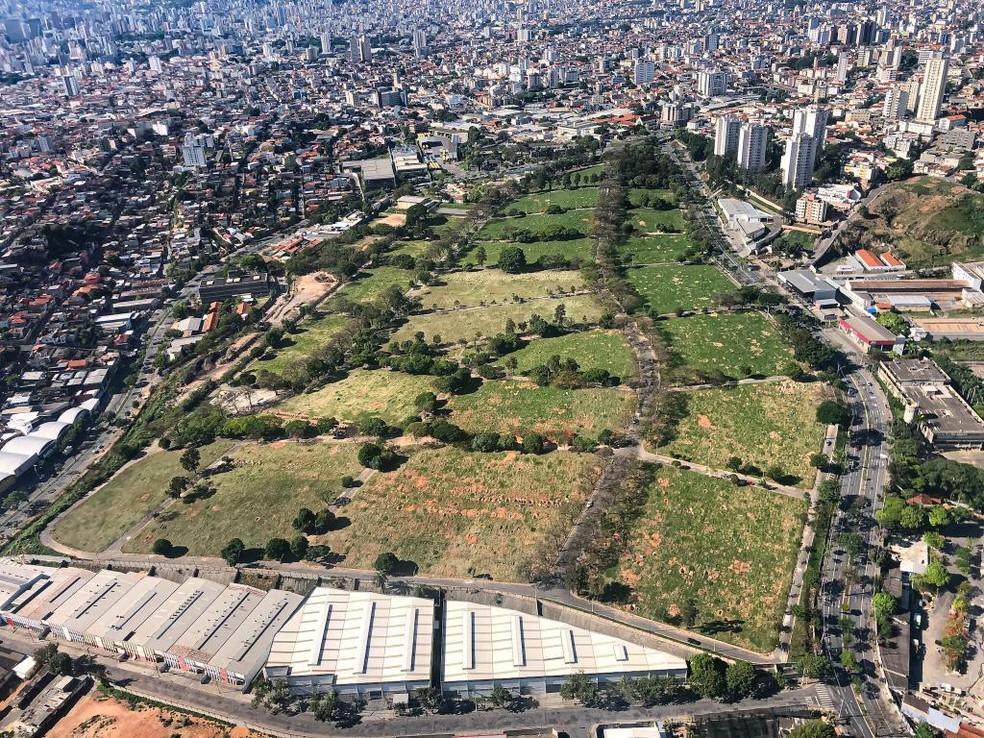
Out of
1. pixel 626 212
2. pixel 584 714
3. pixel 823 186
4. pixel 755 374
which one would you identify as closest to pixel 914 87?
pixel 823 186

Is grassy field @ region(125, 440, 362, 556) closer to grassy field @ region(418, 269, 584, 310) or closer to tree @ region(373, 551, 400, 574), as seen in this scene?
tree @ region(373, 551, 400, 574)

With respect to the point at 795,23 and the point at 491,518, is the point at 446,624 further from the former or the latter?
the point at 795,23

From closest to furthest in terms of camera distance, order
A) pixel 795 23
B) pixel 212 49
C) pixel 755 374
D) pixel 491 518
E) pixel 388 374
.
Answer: pixel 491 518, pixel 755 374, pixel 388 374, pixel 795 23, pixel 212 49

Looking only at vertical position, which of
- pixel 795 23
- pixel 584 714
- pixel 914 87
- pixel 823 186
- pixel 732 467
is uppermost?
pixel 795 23

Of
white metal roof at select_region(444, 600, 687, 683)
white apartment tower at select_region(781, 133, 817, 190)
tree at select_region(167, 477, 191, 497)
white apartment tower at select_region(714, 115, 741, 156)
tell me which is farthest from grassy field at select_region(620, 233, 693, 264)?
white metal roof at select_region(444, 600, 687, 683)

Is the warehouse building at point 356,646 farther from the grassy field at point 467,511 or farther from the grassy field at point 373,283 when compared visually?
the grassy field at point 373,283
